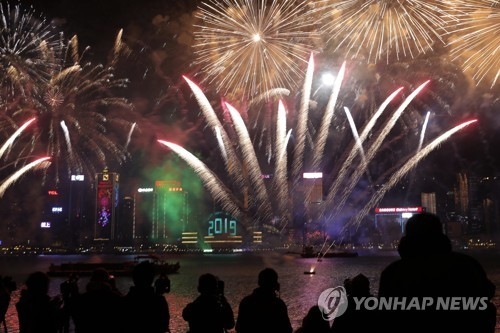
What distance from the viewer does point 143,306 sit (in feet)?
19.8

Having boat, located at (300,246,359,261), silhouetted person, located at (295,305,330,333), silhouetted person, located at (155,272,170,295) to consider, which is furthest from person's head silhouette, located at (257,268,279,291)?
boat, located at (300,246,359,261)

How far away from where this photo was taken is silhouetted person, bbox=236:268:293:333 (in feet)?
20.5

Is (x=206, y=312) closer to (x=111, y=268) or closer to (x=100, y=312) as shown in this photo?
(x=100, y=312)

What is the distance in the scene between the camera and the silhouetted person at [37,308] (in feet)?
24.0

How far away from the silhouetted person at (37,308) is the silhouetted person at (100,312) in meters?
1.12

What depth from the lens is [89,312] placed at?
6.21m

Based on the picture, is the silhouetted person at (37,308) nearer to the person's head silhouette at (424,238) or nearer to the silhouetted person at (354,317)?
the silhouetted person at (354,317)

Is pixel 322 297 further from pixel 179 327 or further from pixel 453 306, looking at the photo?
pixel 179 327

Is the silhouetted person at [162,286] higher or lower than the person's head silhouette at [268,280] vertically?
lower

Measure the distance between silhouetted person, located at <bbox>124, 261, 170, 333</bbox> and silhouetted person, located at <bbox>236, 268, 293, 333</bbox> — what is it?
957mm

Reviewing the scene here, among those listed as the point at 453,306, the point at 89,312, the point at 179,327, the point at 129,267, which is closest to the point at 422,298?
the point at 453,306

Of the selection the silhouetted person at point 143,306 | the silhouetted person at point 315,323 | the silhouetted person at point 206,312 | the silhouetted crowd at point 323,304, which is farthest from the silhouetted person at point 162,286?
the silhouetted person at point 315,323

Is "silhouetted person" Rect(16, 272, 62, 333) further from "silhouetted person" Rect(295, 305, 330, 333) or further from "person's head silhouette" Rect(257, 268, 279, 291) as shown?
"silhouetted person" Rect(295, 305, 330, 333)

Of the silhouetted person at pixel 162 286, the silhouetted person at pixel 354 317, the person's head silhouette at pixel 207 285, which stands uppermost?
the person's head silhouette at pixel 207 285
